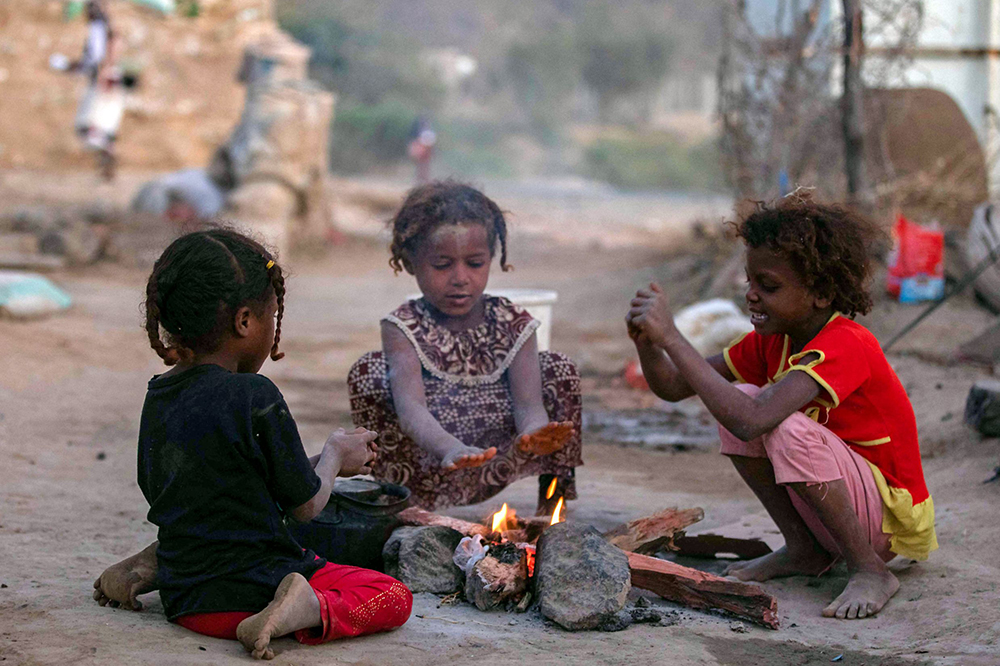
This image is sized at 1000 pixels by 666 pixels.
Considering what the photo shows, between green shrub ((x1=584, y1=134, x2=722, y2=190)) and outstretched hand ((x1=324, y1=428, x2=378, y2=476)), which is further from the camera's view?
green shrub ((x1=584, y1=134, x2=722, y2=190))

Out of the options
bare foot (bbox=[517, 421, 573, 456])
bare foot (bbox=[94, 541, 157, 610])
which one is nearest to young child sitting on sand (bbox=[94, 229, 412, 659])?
bare foot (bbox=[94, 541, 157, 610])

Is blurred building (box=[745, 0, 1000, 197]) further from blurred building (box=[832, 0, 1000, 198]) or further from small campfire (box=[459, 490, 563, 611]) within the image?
small campfire (box=[459, 490, 563, 611])

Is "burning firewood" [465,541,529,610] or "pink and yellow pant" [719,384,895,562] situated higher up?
"pink and yellow pant" [719,384,895,562]

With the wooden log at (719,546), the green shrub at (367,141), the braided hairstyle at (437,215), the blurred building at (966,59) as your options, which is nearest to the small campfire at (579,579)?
the wooden log at (719,546)

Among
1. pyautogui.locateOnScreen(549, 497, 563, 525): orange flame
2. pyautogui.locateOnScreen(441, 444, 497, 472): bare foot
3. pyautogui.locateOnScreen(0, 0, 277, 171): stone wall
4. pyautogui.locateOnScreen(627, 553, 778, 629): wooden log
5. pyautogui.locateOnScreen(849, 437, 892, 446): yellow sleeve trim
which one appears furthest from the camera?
pyautogui.locateOnScreen(0, 0, 277, 171): stone wall

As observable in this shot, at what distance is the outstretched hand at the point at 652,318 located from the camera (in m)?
2.82

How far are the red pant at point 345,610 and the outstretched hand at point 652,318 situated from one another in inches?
38.4

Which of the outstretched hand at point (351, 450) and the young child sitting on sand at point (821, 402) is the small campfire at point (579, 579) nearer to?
the young child sitting on sand at point (821, 402)

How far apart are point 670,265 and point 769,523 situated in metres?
6.32

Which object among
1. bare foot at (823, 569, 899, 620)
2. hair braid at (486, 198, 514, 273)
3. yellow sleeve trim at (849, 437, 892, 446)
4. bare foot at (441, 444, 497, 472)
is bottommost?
bare foot at (823, 569, 899, 620)

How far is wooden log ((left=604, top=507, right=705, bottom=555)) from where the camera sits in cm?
311

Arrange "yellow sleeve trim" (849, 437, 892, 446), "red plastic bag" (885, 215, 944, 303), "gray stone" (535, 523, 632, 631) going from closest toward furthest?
"gray stone" (535, 523, 632, 631), "yellow sleeve trim" (849, 437, 892, 446), "red plastic bag" (885, 215, 944, 303)

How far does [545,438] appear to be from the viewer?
3064 millimetres

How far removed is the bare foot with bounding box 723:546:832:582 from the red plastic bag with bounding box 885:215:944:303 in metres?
4.30
